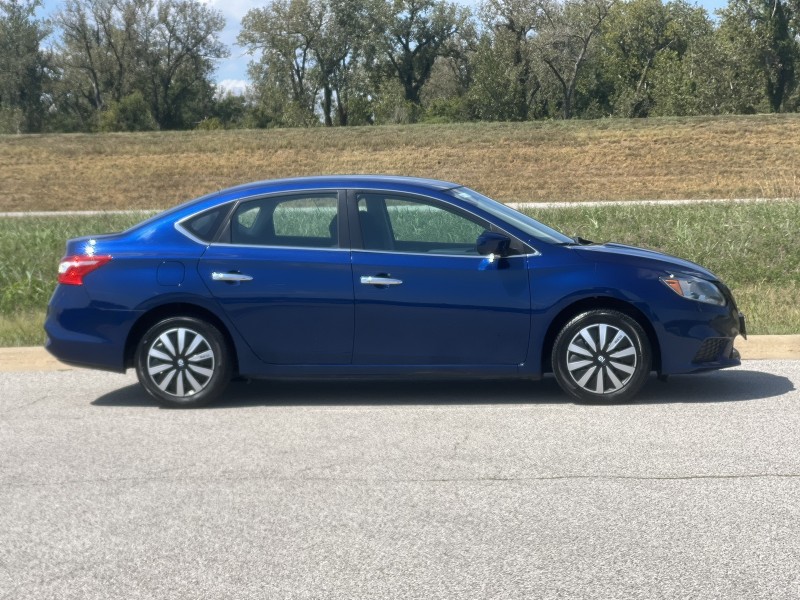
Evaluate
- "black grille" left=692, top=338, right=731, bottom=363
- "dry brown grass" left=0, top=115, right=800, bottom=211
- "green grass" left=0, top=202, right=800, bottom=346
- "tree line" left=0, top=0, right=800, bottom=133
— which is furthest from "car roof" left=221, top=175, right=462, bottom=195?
"tree line" left=0, top=0, right=800, bottom=133

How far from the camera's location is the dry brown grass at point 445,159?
40.5m

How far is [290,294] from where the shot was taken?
7652mm

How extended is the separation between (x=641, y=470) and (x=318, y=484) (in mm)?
1718

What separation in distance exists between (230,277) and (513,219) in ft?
6.58

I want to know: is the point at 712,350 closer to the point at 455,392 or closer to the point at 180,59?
the point at 455,392

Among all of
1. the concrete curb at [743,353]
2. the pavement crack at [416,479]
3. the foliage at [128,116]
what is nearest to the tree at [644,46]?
the foliage at [128,116]

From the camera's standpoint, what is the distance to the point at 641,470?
6090 mm

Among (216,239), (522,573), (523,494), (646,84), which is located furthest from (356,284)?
(646,84)

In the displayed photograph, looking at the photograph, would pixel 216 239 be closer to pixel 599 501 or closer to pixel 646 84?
pixel 599 501

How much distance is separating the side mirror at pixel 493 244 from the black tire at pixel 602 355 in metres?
0.66

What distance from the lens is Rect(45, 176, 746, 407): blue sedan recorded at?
754cm

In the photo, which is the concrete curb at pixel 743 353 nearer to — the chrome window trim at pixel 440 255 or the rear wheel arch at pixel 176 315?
the rear wheel arch at pixel 176 315

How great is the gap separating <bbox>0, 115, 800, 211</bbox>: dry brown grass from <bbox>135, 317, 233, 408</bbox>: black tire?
1174 inches

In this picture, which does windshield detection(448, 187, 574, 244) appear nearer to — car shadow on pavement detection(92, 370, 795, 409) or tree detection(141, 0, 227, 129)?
car shadow on pavement detection(92, 370, 795, 409)
